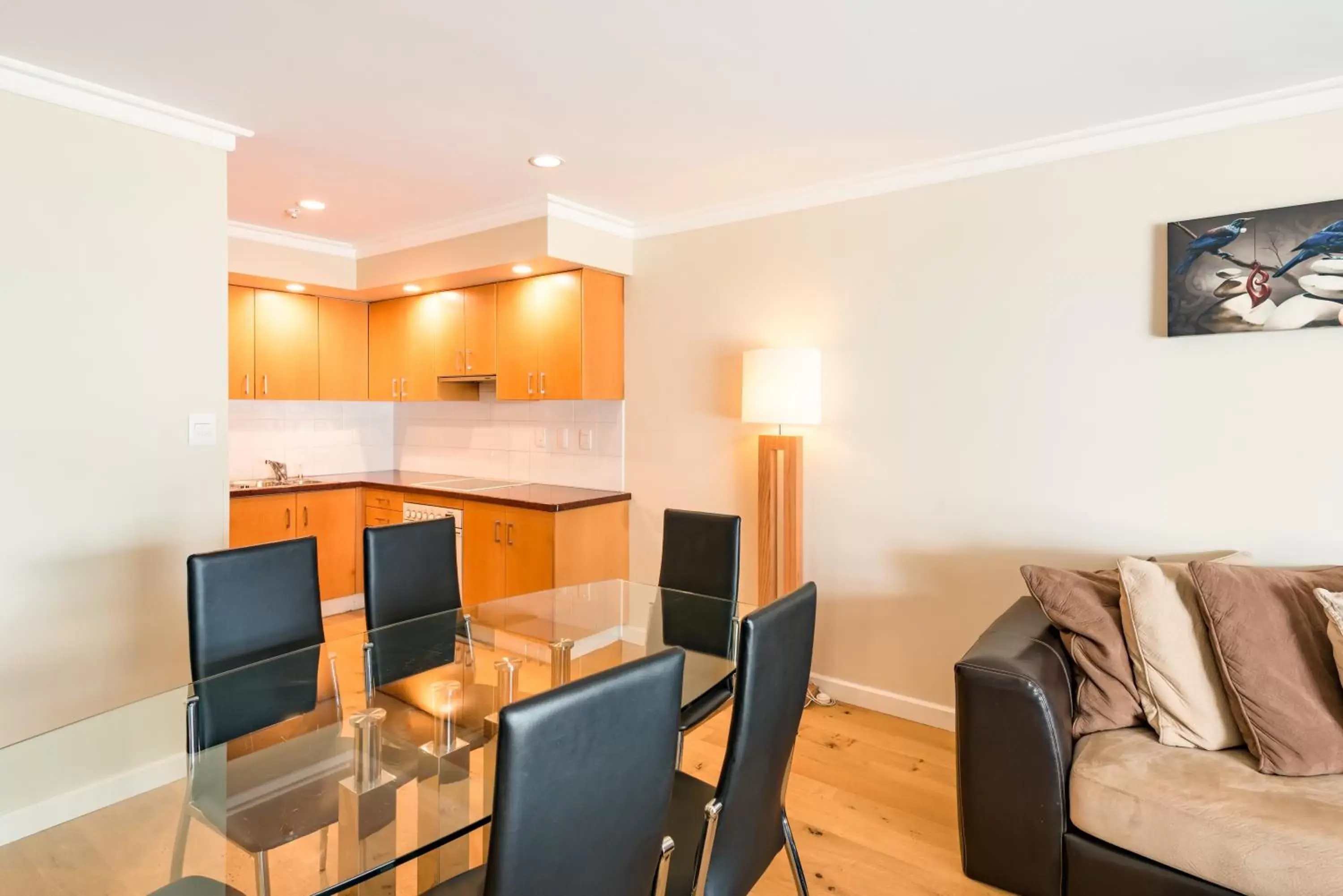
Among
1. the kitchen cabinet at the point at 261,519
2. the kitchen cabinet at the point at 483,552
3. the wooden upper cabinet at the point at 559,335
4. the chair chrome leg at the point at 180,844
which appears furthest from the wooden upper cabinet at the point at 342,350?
the chair chrome leg at the point at 180,844

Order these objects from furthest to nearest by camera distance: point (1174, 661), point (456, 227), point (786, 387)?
point (456, 227) < point (786, 387) < point (1174, 661)

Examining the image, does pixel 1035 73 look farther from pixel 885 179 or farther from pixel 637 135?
pixel 637 135

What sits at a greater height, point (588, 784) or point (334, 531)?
point (588, 784)

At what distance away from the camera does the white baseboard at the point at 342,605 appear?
4953 mm

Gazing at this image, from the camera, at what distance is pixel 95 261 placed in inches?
103

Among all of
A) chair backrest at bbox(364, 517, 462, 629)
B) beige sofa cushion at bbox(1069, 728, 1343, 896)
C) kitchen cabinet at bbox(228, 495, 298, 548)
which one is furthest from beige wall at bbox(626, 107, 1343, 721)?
kitchen cabinet at bbox(228, 495, 298, 548)

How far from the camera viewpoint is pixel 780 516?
3520mm

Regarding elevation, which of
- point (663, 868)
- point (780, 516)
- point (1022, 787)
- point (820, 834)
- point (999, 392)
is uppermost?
point (999, 392)

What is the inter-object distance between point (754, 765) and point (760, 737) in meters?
0.06

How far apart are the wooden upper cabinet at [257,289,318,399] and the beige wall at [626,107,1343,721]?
102 inches

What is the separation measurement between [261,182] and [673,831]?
3350mm

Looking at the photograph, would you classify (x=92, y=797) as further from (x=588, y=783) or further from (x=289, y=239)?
(x=289, y=239)

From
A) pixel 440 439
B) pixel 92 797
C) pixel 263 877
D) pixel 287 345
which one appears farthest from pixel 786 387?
pixel 287 345

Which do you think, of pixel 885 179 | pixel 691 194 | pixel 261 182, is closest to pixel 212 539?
pixel 261 182
